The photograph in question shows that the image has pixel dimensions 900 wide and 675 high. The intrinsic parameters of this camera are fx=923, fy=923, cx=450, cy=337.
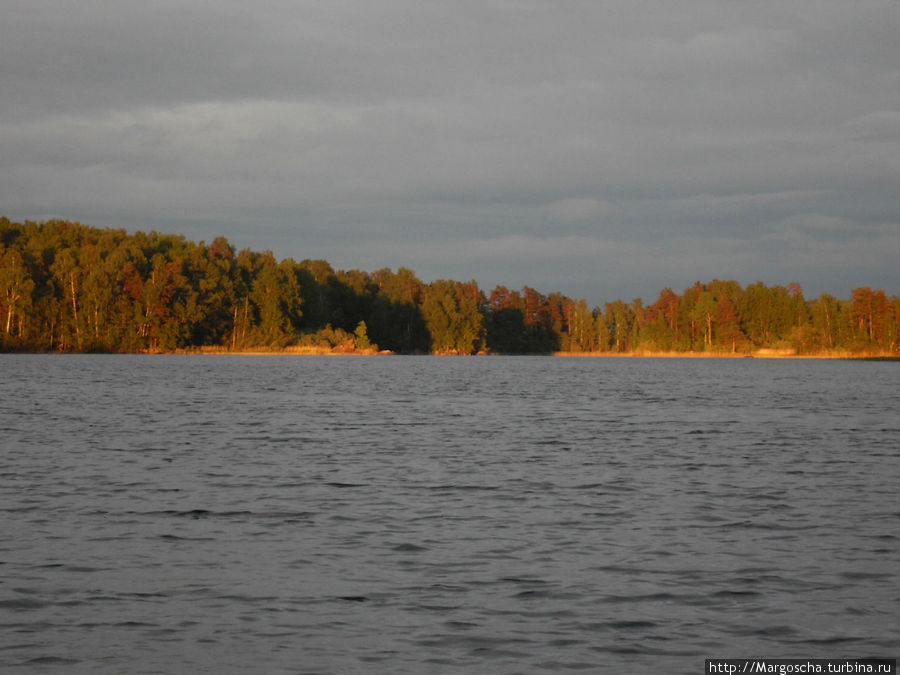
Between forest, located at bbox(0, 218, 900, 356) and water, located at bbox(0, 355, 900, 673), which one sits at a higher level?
forest, located at bbox(0, 218, 900, 356)

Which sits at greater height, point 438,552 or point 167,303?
point 167,303

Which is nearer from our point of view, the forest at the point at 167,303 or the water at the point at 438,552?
the water at the point at 438,552

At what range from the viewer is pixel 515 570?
42.5ft

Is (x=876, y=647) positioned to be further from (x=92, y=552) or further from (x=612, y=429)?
(x=612, y=429)

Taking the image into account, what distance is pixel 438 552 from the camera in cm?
1403

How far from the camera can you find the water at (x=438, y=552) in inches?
390

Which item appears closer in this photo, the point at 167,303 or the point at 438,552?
the point at 438,552

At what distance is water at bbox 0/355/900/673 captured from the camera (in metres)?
9.91

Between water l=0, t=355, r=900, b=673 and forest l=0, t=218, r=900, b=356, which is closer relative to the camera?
water l=0, t=355, r=900, b=673

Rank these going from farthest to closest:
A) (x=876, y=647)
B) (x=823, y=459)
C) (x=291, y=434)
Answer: (x=291, y=434) < (x=823, y=459) < (x=876, y=647)

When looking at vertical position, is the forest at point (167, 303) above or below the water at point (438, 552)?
above

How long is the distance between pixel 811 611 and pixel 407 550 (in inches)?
230

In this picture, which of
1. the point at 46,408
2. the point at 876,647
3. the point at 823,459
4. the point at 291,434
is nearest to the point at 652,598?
the point at 876,647

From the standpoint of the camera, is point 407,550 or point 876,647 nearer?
point 876,647
